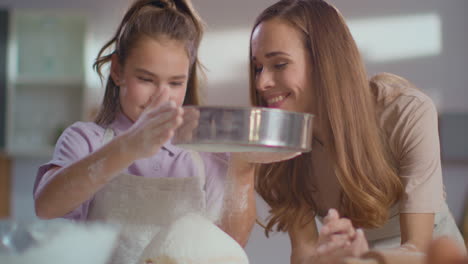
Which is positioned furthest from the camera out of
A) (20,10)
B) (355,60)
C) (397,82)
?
(20,10)

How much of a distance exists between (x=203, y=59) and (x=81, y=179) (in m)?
2.38

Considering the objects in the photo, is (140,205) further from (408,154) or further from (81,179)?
(408,154)

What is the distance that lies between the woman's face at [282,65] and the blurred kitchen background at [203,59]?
6.46 feet

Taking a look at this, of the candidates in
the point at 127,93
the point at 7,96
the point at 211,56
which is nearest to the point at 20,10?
the point at 7,96

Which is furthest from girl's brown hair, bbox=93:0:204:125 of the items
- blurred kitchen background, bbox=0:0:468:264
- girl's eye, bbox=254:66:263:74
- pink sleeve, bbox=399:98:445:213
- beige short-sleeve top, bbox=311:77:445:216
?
blurred kitchen background, bbox=0:0:468:264

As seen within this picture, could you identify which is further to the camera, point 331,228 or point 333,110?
point 333,110

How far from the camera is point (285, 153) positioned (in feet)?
2.87

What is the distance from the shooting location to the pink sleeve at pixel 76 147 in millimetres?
1062

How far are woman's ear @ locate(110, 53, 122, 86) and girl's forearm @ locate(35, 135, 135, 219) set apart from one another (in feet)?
1.05

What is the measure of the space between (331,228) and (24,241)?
1.42 feet

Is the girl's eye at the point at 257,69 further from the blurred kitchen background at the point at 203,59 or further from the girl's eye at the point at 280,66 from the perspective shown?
the blurred kitchen background at the point at 203,59

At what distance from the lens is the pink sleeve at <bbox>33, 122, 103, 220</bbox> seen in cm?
106

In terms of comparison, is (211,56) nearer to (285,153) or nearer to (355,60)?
(355,60)

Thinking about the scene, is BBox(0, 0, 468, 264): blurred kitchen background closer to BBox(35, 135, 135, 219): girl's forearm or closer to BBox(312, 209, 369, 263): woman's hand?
BBox(35, 135, 135, 219): girl's forearm
